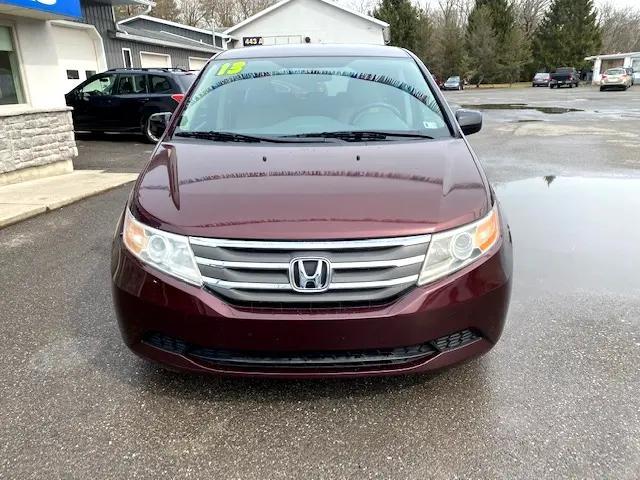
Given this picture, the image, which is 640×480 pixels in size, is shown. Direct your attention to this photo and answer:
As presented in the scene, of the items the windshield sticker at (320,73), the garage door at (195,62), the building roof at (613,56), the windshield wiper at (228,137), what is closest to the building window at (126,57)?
the garage door at (195,62)

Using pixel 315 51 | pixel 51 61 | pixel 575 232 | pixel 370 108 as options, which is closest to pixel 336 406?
pixel 370 108

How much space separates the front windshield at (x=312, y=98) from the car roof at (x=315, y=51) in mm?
76

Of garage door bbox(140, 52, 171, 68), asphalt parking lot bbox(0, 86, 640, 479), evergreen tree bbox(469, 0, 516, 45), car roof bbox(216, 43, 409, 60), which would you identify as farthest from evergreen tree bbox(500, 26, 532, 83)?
asphalt parking lot bbox(0, 86, 640, 479)

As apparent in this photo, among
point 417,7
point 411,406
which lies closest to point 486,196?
point 411,406

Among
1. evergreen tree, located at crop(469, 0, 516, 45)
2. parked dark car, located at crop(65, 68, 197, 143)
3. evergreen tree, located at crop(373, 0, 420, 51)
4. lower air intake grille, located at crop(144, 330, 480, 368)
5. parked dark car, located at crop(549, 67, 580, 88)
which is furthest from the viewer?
evergreen tree, located at crop(469, 0, 516, 45)

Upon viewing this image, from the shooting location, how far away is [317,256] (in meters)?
2.09

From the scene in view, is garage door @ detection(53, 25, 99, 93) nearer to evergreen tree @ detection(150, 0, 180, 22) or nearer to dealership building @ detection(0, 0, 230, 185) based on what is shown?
dealership building @ detection(0, 0, 230, 185)

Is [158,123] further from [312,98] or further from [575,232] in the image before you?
[575,232]

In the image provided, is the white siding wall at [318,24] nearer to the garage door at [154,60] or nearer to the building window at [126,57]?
the garage door at [154,60]

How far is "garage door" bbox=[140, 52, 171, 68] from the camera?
1856 centimetres

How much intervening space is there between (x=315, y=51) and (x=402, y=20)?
48.7 meters

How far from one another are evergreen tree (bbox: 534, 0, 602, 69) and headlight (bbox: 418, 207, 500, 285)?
62003 mm

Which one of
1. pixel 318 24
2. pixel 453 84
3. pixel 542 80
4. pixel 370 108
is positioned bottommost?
pixel 542 80

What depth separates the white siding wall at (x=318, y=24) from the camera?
35.8 meters
